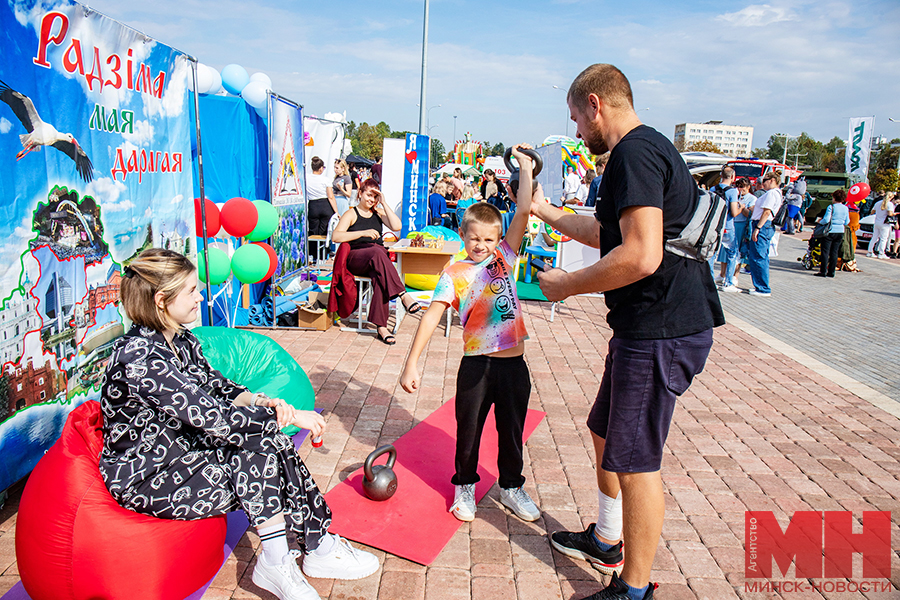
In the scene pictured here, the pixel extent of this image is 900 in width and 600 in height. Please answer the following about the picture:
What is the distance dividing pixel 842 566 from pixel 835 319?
6.94 m

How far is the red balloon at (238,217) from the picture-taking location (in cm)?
592

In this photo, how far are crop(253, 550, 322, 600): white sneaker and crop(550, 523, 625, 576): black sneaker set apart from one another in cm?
119

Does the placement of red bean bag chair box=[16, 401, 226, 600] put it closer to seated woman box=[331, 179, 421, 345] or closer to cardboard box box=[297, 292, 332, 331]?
seated woman box=[331, 179, 421, 345]

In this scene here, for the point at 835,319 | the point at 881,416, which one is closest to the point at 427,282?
the point at 881,416

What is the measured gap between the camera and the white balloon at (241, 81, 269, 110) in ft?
26.6

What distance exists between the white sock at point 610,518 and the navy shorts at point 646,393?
1.67ft

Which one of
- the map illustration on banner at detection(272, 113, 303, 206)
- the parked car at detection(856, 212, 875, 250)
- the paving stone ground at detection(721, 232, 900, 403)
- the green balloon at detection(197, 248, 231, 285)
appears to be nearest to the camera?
the green balloon at detection(197, 248, 231, 285)

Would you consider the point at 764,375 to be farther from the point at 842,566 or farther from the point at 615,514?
the point at 615,514

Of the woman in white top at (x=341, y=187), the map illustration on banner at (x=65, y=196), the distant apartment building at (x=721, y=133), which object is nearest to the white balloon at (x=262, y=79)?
the woman in white top at (x=341, y=187)

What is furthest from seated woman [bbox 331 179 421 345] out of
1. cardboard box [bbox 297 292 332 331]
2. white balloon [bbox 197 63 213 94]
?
white balloon [bbox 197 63 213 94]

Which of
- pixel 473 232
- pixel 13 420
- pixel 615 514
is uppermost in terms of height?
pixel 473 232

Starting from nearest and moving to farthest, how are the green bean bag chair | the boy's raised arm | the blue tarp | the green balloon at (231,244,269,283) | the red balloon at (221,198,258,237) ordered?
the boy's raised arm, the green bean bag chair, the red balloon at (221,198,258,237), the green balloon at (231,244,269,283), the blue tarp

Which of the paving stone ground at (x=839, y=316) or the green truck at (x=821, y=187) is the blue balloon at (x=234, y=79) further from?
the green truck at (x=821, y=187)

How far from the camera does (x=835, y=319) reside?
839cm
